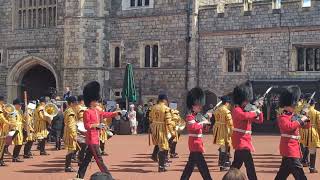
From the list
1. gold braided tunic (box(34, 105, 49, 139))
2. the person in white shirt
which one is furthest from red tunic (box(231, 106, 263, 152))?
the person in white shirt

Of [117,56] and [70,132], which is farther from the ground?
[117,56]

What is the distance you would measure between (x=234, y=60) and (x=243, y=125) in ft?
52.3

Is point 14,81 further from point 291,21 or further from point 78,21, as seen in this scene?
point 291,21

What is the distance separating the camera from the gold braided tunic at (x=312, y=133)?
12.0m

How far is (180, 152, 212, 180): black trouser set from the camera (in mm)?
9179

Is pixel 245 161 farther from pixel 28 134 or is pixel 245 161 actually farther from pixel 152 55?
pixel 152 55

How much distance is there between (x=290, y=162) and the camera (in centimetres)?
853

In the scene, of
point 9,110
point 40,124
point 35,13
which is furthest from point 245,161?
point 35,13

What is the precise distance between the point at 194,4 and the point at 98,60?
5261mm

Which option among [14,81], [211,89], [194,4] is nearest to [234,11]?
[194,4]

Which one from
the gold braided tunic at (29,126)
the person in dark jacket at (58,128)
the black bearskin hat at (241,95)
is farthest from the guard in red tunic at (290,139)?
the person in dark jacket at (58,128)

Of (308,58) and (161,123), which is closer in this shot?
(161,123)

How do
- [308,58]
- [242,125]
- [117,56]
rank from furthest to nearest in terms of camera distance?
[117,56] < [308,58] < [242,125]

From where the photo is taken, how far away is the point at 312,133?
39.2 feet
